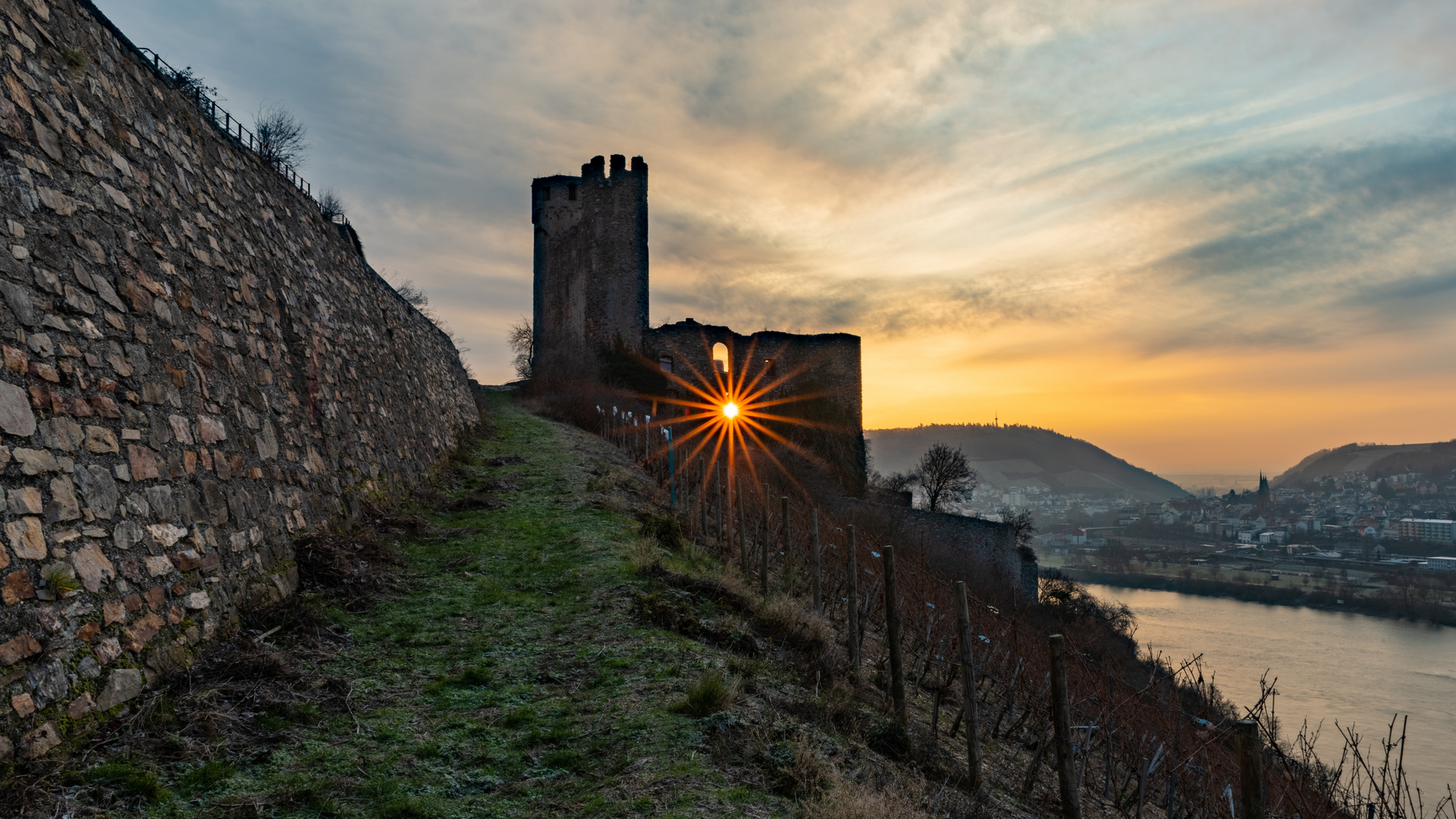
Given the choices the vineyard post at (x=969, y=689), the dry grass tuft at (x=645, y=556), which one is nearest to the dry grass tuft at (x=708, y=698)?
the vineyard post at (x=969, y=689)

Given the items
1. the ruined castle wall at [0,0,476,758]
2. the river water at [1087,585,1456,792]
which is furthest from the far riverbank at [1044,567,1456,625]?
the ruined castle wall at [0,0,476,758]

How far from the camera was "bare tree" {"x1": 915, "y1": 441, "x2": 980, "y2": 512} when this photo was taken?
4369cm

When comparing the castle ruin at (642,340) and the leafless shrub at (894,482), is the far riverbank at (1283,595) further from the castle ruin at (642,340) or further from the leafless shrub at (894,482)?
the castle ruin at (642,340)

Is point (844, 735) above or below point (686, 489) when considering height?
below

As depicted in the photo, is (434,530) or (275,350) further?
(434,530)

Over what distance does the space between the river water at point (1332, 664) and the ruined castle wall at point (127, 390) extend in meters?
19.0

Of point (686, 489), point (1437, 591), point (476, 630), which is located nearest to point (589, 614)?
point (476, 630)

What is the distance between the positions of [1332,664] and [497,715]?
50.6 m

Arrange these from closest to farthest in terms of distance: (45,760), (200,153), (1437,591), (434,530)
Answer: (45,760)
(200,153)
(434,530)
(1437,591)

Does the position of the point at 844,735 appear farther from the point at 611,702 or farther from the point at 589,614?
the point at 589,614

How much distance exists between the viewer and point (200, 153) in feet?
28.7

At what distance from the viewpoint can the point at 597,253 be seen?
34812mm

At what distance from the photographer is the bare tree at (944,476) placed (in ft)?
143

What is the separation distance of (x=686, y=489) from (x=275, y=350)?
34.0ft
